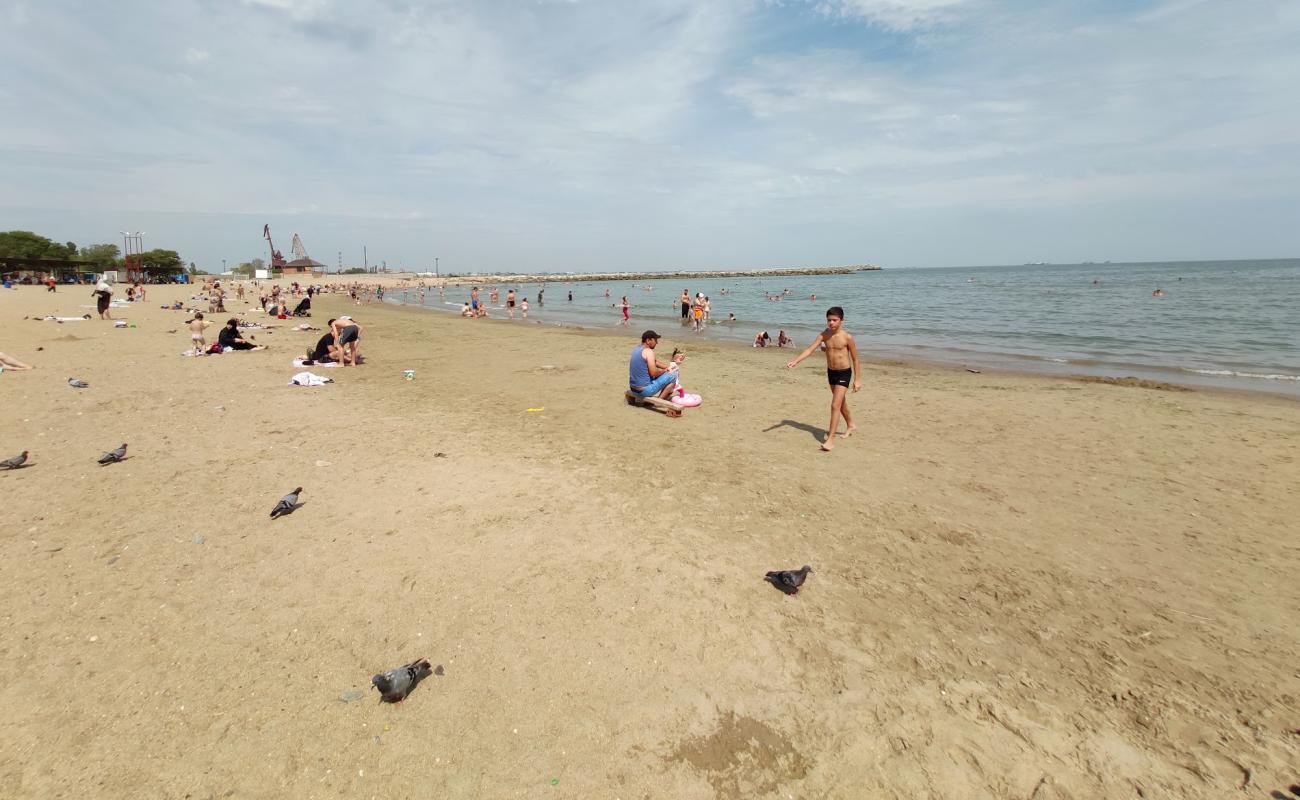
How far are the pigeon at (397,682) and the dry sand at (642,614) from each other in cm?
7

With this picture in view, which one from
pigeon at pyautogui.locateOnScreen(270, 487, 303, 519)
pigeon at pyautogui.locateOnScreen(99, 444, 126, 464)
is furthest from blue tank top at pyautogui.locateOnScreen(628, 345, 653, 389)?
pigeon at pyautogui.locateOnScreen(99, 444, 126, 464)

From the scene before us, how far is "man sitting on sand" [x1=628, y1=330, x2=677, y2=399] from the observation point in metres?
9.55

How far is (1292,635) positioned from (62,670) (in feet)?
24.5

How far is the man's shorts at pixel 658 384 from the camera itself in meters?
9.53

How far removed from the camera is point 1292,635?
379 centimetres

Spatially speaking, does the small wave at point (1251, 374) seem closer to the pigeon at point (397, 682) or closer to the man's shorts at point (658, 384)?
the man's shorts at point (658, 384)

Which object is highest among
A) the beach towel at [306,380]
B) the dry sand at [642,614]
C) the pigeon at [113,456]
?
the beach towel at [306,380]

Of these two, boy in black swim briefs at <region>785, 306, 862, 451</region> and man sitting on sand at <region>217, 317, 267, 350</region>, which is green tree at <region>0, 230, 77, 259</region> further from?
boy in black swim briefs at <region>785, 306, 862, 451</region>

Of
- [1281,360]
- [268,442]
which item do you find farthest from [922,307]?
[268,442]

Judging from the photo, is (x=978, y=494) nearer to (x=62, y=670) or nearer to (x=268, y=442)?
(x=62, y=670)

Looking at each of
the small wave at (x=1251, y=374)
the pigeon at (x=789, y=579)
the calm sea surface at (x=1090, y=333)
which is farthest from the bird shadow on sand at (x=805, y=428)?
the small wave at (x=1251, y=374)

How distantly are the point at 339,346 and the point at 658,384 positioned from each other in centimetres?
867

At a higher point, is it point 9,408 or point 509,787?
point 9,408

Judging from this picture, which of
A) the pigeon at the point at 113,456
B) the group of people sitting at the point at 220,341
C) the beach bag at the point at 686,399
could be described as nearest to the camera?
the pigeon at the point at 113,456
